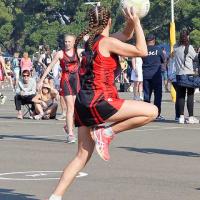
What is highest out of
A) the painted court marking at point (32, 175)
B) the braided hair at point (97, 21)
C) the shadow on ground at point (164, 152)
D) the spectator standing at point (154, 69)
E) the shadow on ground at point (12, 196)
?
the braided hair at point (97, 21)

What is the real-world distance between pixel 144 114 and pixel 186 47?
437 inches

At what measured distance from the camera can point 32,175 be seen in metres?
11.2

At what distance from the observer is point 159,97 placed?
20344 millimetres

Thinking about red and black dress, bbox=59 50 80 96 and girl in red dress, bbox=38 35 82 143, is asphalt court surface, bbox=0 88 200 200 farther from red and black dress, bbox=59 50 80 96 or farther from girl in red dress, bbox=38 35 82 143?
red and black dress, bbox=59 50 80 96

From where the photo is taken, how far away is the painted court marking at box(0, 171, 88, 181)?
10.9 metres

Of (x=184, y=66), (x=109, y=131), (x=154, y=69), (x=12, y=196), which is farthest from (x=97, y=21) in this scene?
(x=154, y=69)

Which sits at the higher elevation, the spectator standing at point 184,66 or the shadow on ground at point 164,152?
the spectator standing at point 184,66

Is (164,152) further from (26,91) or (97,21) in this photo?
(26,91)

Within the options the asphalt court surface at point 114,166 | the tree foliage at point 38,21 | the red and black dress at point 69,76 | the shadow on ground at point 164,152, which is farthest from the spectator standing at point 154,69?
the tree foliage at point 38,21

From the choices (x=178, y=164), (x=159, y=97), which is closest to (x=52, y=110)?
(x=159, y=97)

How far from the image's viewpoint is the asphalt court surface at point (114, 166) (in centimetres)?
978

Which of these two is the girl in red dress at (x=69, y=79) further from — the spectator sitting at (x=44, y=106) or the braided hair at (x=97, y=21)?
the braided hair at (x=97, y=21)

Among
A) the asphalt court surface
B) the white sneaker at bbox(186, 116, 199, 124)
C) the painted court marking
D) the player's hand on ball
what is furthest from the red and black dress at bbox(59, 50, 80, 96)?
the player's hand on ball

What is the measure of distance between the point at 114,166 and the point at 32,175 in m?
1.34
